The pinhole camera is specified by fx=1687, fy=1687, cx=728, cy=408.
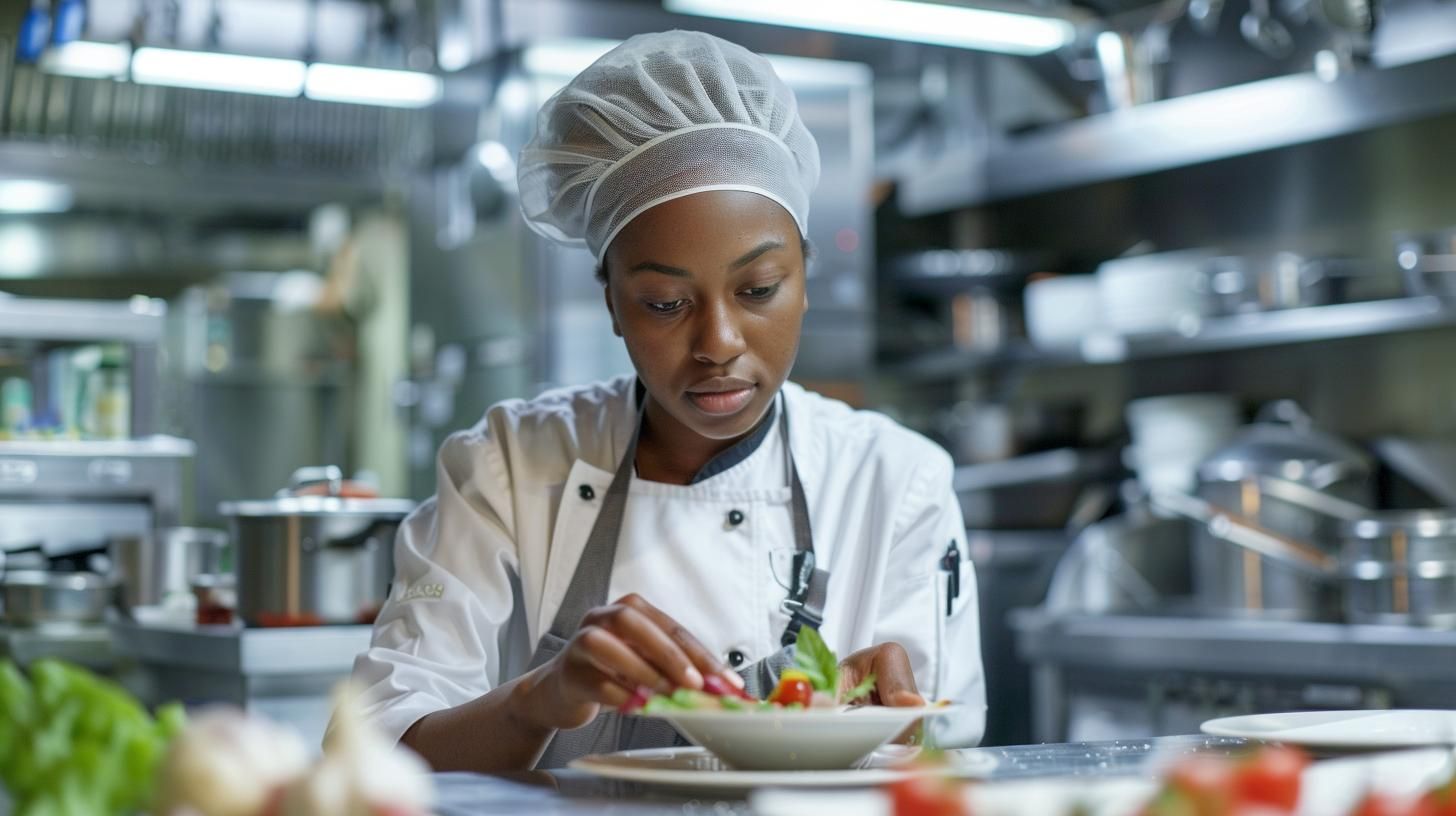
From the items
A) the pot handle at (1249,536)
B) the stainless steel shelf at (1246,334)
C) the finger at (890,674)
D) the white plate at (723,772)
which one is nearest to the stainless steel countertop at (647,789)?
the white plate at (723,772)

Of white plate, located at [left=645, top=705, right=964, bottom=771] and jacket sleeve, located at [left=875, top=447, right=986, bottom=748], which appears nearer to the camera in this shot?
white plate, located at [left=645, top=705, right=964, bottom=771]

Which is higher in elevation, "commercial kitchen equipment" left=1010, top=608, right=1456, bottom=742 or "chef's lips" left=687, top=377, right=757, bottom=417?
"chef's lips" left=687, top=377, right=757, bottom=417

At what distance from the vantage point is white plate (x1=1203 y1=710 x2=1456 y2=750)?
1.36m

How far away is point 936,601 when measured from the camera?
6.58 feet

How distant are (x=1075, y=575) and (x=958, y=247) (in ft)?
6.03

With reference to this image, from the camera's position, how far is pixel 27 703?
96 cm

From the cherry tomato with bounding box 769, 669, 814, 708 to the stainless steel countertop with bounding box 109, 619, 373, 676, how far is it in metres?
1.58

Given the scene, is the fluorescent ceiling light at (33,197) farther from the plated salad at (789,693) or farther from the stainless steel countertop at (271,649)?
the plated salad at (789,693)

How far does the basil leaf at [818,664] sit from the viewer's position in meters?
1.32

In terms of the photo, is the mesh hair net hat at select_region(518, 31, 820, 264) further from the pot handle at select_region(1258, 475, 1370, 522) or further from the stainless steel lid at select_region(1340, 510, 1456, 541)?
the pot handle at select_region(1258, 475, 1370, 522)

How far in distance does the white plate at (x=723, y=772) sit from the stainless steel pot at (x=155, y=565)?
2.34m

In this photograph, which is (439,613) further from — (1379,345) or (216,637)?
(1379,345)

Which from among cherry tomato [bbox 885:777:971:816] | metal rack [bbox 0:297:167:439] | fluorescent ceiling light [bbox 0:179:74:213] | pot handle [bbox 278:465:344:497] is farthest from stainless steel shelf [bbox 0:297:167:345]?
cherry tomato [bbox 885:777:971:816]

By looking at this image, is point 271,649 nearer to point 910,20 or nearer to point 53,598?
point 53,598
